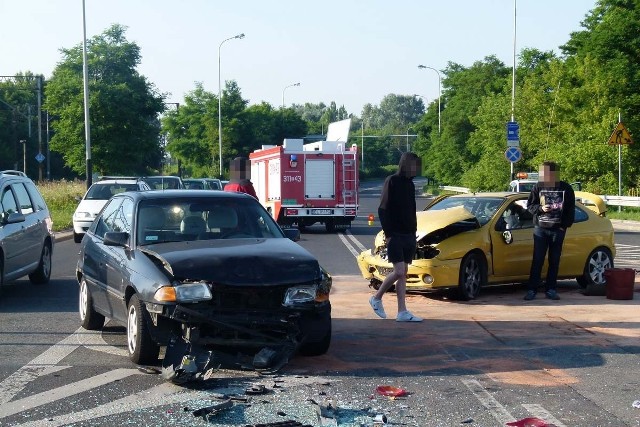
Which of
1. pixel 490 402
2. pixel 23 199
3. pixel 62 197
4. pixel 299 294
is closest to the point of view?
pixel 490 402

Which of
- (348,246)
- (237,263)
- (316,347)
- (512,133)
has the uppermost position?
(512,133)

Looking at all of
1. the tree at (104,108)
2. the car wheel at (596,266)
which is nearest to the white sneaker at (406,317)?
the car wheel at (596,266)

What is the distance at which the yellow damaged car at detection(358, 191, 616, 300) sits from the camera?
12.3 metres

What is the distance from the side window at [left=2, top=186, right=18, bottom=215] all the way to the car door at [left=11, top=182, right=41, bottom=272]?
13 cm

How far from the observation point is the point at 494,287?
14.0 meters

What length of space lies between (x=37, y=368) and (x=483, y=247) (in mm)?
6701

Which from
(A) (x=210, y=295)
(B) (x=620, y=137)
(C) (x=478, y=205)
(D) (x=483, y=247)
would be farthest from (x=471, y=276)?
(B) (x=620, y=137)

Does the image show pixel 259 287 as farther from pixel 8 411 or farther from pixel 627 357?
pixel 627 357

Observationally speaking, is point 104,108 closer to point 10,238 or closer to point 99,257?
point 10,238

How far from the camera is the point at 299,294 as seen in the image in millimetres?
7812

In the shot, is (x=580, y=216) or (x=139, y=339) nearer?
(x=139, y=339)

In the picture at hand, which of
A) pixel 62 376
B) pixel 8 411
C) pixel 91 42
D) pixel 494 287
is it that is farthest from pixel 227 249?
pixel 91 42

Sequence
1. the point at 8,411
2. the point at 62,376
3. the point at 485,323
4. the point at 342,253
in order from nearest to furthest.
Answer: the point at 8,411 < the point at 62,376 < the point at 485,323 < the point at 342,253

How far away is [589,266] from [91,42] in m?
42.0
